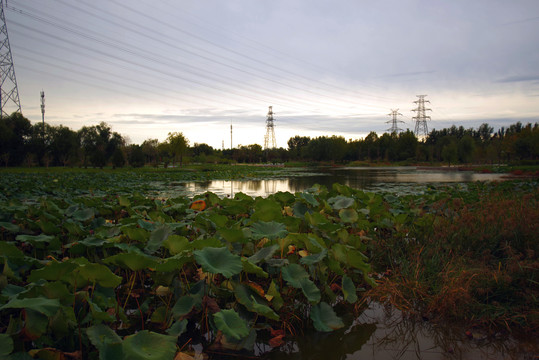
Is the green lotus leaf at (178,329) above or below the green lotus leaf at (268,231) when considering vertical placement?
below

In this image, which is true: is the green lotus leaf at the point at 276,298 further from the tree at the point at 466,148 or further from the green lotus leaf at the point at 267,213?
the tree at the point at 466,148

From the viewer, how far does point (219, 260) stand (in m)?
1.77

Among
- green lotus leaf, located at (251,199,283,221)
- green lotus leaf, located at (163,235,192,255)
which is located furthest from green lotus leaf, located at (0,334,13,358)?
green lotus leaf, located at (251,199,283,221)

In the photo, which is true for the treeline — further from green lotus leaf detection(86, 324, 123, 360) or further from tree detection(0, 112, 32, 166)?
green lotus leaf detection(86, 324, 123, 360)

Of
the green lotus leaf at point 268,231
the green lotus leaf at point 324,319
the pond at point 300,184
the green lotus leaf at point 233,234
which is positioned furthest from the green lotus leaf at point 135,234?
the pond at point 300,184

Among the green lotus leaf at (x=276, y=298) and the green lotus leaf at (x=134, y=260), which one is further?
the green lotus leaf at (x=276, y=298)

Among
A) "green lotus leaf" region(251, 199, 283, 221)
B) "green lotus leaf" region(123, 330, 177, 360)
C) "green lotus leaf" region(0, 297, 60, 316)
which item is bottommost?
"green lotus leaf" region(123, 330, 177, 360)

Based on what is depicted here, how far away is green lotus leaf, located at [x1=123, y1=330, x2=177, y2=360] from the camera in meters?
1.25

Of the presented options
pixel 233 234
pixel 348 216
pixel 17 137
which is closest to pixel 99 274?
pixel 233 234

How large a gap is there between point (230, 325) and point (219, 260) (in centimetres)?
35

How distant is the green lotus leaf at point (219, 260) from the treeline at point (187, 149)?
1191 inches

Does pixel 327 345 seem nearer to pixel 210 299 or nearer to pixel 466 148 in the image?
pixel 210 299

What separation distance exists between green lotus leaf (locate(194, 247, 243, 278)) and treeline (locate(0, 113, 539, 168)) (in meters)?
30.3

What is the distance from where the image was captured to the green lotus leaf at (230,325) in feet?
4.80
